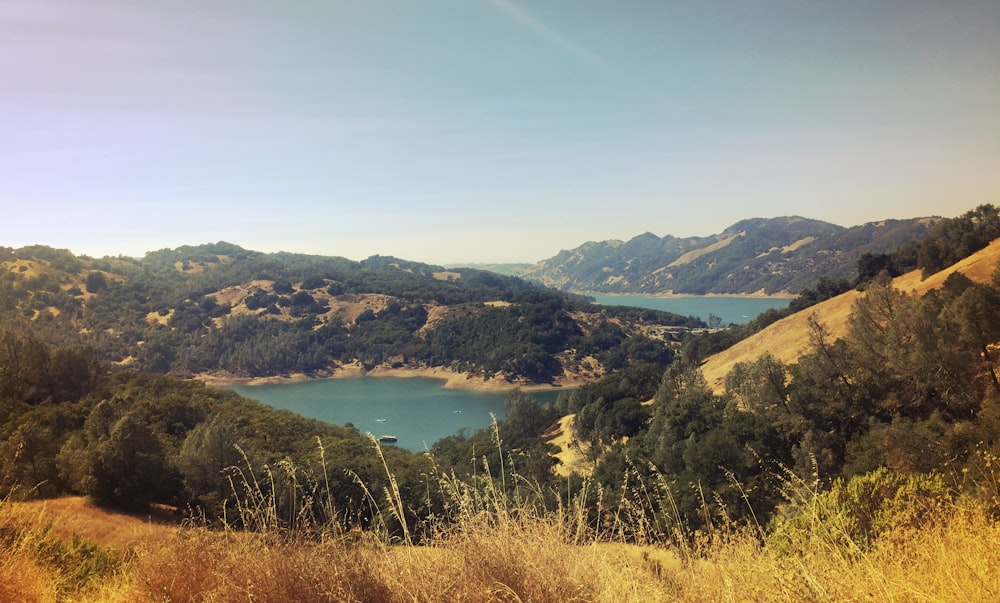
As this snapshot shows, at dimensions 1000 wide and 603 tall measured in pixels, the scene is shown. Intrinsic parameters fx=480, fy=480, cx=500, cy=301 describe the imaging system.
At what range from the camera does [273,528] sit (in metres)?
3.49

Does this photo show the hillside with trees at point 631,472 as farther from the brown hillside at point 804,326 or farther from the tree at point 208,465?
the brown hillside at point 804,326

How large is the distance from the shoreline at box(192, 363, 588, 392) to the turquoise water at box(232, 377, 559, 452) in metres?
2.29

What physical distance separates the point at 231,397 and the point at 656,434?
41.1 m

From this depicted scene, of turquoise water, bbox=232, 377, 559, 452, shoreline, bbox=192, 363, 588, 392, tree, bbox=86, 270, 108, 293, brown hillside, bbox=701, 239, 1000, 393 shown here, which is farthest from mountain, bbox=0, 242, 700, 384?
brown hillside, bbox=701, 239, 1000, 393

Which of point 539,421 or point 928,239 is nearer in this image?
point 928,239

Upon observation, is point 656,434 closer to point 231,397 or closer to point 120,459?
point 120,459

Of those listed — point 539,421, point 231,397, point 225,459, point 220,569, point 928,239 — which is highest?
point 928,239

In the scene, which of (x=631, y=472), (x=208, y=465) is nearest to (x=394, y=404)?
(x=208, y=465)

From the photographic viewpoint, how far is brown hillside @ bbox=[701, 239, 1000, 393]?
104 feet

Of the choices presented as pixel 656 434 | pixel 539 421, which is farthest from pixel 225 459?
pixel 539 421

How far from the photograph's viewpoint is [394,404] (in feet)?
280

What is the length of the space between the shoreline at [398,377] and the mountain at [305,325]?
48.6 inches

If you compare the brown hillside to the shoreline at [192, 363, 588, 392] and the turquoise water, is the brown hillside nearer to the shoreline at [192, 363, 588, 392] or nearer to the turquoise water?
the turquoise water

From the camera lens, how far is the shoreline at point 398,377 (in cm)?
9859
